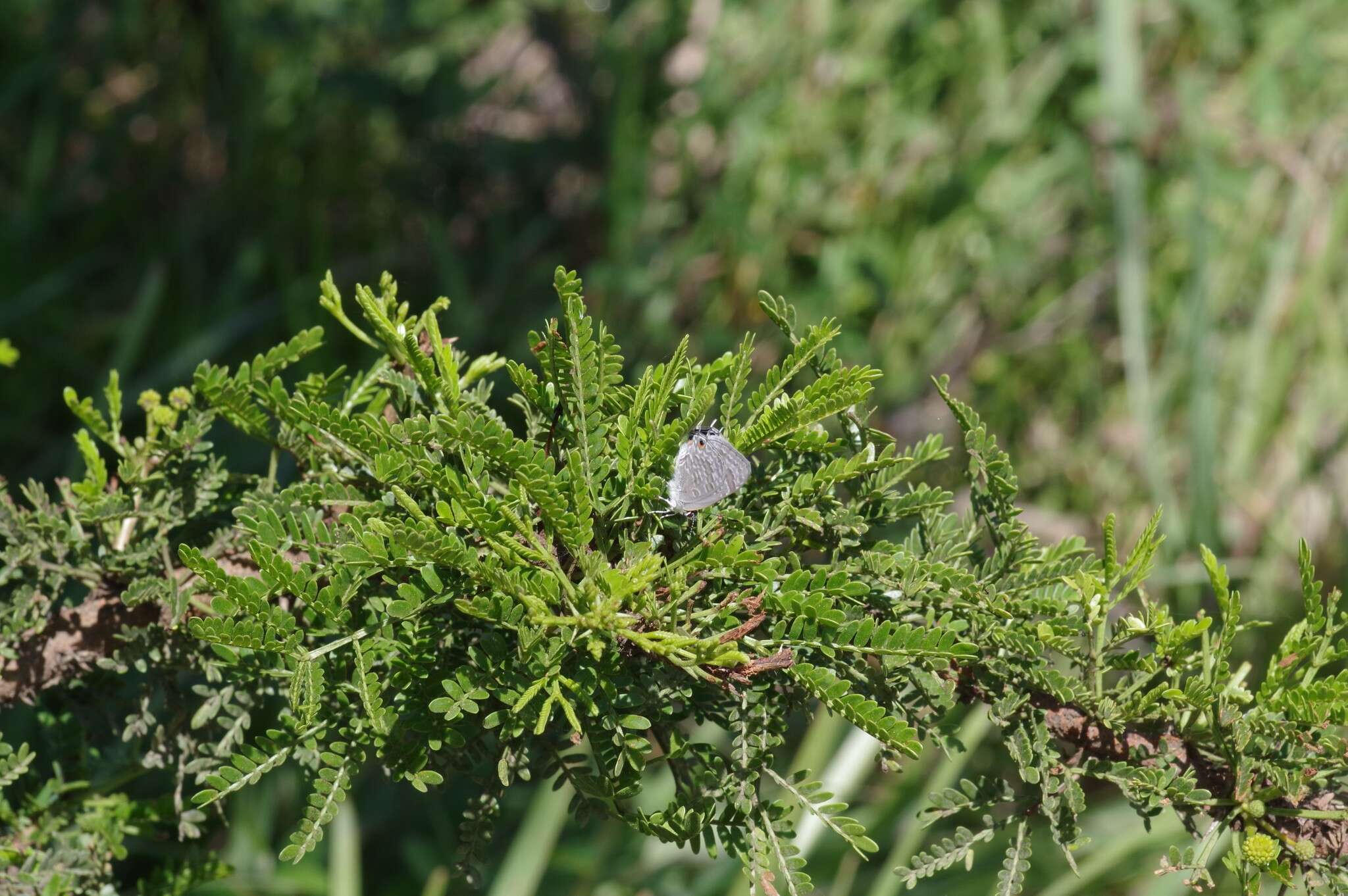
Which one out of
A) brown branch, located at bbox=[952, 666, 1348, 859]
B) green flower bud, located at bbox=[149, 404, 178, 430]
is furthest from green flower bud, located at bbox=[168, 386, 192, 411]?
brown branch, located at bbox=[952, 666, 1348, 859]

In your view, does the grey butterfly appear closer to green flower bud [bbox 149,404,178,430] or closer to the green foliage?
the green foliage

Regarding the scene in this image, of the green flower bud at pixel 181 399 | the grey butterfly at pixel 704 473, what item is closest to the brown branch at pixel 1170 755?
the grey butterfly at pixel 704 473

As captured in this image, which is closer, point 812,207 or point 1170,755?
point 1170,755

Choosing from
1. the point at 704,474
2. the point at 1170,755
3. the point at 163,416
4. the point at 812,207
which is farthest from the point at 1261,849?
the point at 812,207

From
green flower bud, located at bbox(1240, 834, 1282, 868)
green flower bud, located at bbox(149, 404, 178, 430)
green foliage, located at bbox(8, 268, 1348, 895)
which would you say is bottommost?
green flower bud, located at bbox(1240, 834, 1282, 868)

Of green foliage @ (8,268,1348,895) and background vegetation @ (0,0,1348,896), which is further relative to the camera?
background vegetation @ (0,0,1348,896)

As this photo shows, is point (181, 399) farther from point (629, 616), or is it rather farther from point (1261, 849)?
point (1261, 849)

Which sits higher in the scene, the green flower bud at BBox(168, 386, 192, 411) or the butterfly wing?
the green flower bud at BBox(168, 386, 192, 411)
